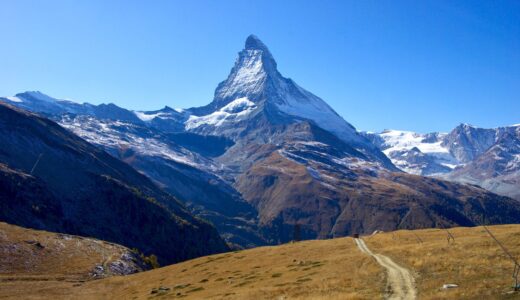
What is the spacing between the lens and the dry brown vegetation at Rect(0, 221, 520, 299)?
136ft

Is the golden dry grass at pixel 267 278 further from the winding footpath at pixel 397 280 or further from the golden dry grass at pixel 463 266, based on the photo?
the golden dry grass at pixel 463 266

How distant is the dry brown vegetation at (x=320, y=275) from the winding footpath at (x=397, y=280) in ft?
2.69

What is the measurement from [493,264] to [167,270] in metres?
60.2

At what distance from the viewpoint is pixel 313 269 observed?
60.3m

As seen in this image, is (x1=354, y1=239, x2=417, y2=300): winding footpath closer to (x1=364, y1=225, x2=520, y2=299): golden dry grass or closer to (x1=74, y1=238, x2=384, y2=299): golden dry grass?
(x1=364, y1=225, x2=520, y2=299): golden dry grass

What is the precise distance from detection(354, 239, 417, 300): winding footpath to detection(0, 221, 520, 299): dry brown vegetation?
82 centimetres

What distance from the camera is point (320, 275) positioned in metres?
54.7

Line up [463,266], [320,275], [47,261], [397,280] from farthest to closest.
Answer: [47,261], [320,275], [463,266], [397,280]

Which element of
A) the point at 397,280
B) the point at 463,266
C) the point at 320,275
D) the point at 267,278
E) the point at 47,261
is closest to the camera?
the point at 397,280

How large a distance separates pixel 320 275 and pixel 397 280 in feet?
37.6

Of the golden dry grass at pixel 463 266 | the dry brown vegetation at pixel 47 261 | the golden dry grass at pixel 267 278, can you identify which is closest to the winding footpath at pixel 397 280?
the golden dry grass at pixel 463 266

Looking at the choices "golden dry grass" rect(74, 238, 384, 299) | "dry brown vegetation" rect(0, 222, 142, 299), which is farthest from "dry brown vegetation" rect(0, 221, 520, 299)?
"dry brown vegetation" rect(0, 222, 142, 299)

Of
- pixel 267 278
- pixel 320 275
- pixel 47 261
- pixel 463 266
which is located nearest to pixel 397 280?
pixel 463 266

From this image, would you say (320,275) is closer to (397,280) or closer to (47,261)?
(397,280)
